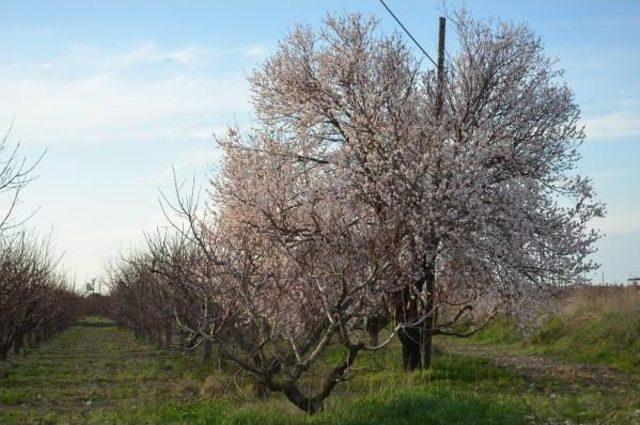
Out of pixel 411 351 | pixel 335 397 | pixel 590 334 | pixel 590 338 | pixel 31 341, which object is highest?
pixel 590 334

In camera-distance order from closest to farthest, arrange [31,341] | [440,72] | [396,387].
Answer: [396,387] < [440,72] < [31,341]

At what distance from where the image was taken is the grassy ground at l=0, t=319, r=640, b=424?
33.1 ft

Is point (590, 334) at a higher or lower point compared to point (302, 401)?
higher

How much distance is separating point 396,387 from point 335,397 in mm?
1691

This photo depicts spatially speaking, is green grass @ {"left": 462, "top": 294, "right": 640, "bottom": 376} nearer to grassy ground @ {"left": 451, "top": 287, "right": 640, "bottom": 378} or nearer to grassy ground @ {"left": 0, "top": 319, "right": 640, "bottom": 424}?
grassy ground @ {"left": 451, "top": 287, "right": 640, "bottom": 378}

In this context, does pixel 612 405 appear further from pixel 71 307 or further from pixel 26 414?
pixel 71 307

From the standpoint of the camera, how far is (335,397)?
1195 cm

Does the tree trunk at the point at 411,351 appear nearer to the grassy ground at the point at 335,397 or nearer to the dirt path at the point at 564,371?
the grassy ground at the point at 335,397

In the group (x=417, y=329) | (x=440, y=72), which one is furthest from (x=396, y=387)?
(x=440, y=72)

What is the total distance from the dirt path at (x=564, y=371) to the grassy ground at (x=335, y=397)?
0.19m

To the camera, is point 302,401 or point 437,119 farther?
point 437,119

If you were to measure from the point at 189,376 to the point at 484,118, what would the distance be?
8945 mm

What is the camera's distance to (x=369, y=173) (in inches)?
631

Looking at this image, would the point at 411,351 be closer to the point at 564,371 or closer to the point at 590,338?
the point at 564,371
